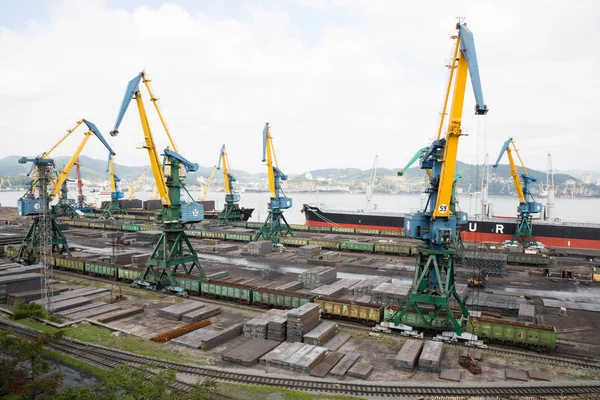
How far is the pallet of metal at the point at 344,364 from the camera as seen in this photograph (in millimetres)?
18578

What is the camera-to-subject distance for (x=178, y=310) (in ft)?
88.9

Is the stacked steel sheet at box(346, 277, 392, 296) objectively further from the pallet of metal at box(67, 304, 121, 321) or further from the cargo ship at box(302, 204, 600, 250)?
the cargo ship at box(302, 204, 600, 250)

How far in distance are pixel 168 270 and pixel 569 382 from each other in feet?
98.3

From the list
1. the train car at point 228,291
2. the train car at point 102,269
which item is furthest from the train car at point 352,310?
the train car at point 102,269

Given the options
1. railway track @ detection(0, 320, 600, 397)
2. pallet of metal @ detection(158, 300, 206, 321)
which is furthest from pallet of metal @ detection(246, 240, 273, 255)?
railway track @ detection(0, 320, 600, 397)

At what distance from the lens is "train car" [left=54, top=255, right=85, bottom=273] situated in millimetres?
40844

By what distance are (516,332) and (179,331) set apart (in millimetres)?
20840

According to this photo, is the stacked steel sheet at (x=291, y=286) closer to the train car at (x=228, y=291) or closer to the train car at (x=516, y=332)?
the train car at (x=228, y=291)

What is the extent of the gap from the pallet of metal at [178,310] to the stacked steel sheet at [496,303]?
2139 centimetres

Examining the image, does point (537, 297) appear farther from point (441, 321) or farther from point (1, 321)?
point (1, 321)

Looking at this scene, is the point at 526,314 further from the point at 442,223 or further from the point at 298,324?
the point at 298,324

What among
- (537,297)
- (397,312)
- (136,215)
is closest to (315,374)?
(397,312)

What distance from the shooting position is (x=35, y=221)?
43.4 metres

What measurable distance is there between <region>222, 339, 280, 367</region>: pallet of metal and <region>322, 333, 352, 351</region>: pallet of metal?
3023 millimetres
